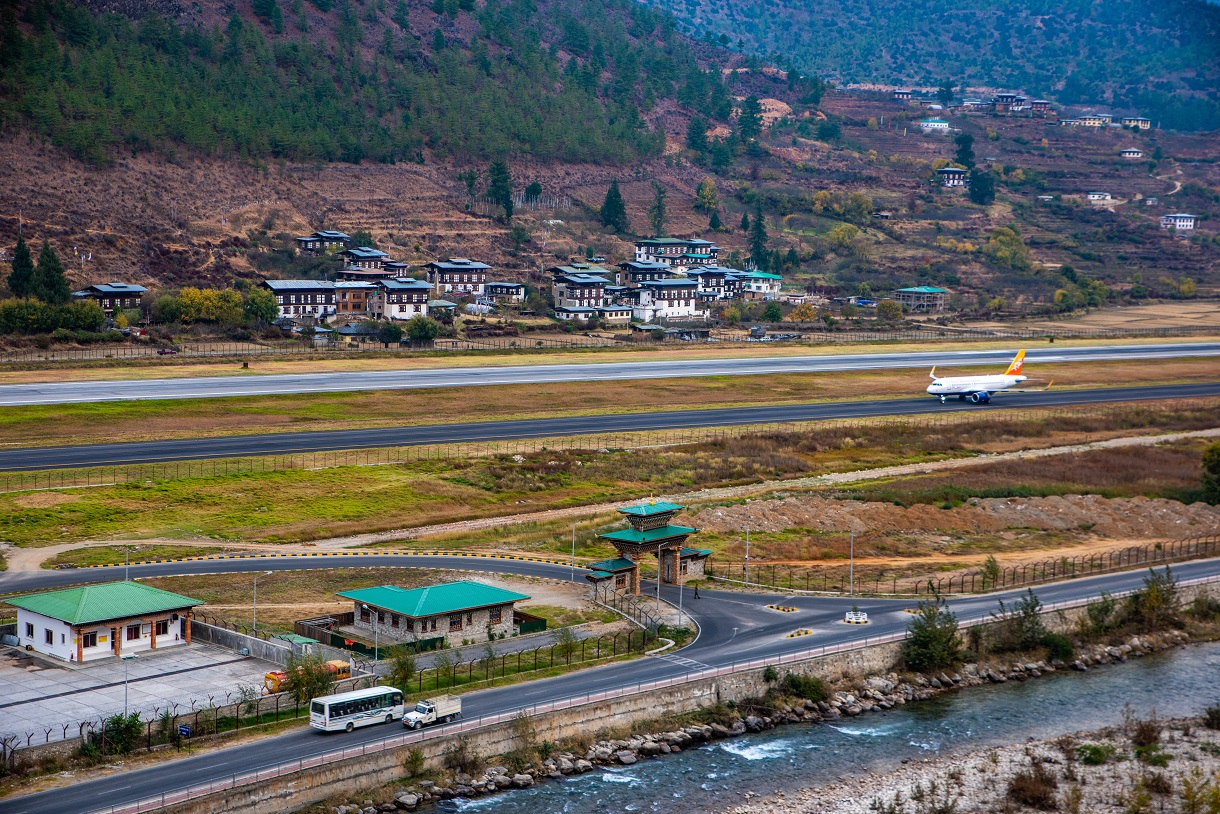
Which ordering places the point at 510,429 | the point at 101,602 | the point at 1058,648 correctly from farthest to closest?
the point at 510,429 < the point at 1058,648 < the point at 101,602

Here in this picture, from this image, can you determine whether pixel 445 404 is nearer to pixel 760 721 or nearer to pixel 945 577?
pixel 945 577

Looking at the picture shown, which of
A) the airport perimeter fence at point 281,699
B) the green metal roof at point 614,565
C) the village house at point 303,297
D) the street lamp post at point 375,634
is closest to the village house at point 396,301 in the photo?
the village house at point 303,297

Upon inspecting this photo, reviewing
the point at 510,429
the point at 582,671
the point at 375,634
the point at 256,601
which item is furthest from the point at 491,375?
the point at 582,671

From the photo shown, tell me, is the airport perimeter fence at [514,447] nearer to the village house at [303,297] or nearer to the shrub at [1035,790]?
the shrub at [1035,790]

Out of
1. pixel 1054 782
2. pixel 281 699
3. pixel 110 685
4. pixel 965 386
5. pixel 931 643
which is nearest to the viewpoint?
pixel 1054 782

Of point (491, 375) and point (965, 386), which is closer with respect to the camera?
point (965, 386)

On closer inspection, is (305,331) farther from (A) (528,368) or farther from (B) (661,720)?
(B) (661,720)

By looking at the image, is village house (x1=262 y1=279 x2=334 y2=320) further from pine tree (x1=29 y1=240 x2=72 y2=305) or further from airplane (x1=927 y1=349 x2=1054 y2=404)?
airplane (x1=927 y1=349 x2=1054 y2=404)

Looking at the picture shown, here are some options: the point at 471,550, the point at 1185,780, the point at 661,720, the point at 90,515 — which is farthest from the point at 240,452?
the point at 1185,780

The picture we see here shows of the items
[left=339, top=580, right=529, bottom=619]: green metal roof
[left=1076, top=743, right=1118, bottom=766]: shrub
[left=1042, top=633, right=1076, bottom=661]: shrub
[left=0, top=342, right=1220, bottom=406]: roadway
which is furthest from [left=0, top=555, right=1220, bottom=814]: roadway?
[left=0, top=342, right=1220, bottom=406]: roadway
